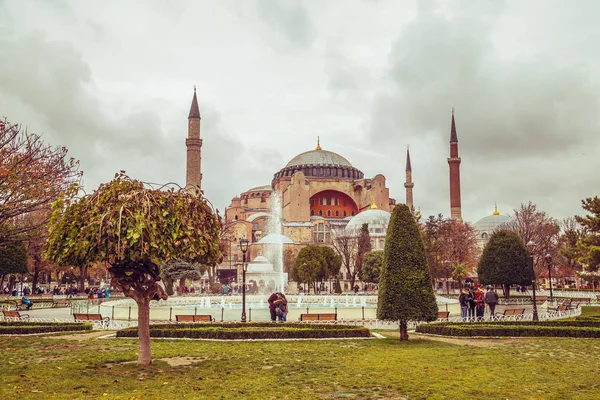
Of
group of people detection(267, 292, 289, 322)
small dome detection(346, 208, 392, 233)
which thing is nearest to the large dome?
small dome detection(346, 208, 392, 233)

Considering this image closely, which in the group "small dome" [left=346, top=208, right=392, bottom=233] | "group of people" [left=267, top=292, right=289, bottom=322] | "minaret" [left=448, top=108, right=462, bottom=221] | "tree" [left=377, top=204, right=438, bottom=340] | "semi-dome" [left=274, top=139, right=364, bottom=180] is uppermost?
"semi-dome" [left=274, top=139, right=364, bottom=180]

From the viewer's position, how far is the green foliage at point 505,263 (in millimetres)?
29953

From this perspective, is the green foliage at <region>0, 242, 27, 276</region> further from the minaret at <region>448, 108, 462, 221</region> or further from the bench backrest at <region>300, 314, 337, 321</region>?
the minaret at <region>448, 108, 462, 221</region>

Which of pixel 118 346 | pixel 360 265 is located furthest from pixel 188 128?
pixel 118 346

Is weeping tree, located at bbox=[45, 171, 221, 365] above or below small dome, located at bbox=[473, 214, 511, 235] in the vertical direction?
below

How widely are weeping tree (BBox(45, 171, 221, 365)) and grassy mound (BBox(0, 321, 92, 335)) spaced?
6001 mm

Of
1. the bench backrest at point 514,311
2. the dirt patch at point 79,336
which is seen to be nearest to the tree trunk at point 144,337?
the dirt patch at point 79,336

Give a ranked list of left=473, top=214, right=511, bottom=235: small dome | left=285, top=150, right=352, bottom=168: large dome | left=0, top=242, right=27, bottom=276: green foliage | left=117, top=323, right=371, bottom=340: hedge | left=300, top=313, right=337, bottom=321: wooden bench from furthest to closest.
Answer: left=285, top=150, right=352, bottom=168: large dome, left=473, top=214, right=511, bottom=235: small dome, left=0, top=242, right=27, bottom=276: green foliage, left=300, top=313, right=337, bottom=321: wooden bench, left=117, top=323, right=371, bottom=340: hedge

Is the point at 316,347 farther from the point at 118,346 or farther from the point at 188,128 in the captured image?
the point at 188,128

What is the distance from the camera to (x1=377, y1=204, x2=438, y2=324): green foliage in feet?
38.9

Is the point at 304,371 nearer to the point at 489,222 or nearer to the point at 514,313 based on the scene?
the point at 514,313

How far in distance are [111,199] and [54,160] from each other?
7644 millimetres

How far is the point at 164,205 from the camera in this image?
8531 millimetres

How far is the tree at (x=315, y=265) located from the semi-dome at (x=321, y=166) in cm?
3446
